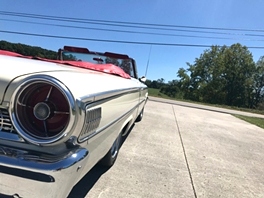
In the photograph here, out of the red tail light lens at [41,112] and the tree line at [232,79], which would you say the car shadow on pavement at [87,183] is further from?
the tree line at [232,79]

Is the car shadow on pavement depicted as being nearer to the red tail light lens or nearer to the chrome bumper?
the chrome bumper

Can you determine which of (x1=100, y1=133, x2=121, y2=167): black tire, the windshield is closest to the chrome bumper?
(x1=100, y1=133, x2=121, y2=167): black tire

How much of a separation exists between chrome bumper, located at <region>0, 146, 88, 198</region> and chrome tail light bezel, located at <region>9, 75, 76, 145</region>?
10cm

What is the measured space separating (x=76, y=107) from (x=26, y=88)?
0.34m

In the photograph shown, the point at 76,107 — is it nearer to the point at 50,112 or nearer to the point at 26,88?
the point at 50,112

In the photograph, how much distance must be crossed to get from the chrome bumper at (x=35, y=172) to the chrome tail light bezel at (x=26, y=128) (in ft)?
0.32

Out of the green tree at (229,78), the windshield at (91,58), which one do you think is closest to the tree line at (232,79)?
the green tree at (229,78)

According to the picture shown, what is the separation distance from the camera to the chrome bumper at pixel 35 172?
1.31m

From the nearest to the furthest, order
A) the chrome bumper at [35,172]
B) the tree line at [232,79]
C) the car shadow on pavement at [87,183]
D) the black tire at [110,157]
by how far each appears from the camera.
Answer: the chrome bumper at [35,172] < the car shadow on pavement at [87,183] < the black tire at [110,157] < the tree line at [232,79]

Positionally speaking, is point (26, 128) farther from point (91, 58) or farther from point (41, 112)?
point (91, 58)

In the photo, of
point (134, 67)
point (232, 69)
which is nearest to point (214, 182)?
point (134, 67)

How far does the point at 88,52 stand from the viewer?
15.1 ft

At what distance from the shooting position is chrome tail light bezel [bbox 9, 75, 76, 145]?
1353 mm

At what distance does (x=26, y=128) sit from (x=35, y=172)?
0.28 metres
